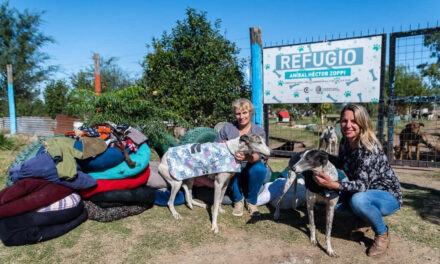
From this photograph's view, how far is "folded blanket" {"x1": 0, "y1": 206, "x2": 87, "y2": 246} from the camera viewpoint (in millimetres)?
3037

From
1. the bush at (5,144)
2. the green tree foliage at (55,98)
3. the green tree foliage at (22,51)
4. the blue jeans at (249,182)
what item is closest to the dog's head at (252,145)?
the blue jeans at (249,182)

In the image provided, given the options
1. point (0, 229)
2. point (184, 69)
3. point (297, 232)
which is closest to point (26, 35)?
point (184, 69)

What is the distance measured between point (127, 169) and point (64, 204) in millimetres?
822

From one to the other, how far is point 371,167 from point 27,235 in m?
3.59

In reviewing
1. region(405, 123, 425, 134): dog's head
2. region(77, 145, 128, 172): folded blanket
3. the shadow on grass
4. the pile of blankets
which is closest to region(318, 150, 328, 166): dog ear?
the shadow on grass

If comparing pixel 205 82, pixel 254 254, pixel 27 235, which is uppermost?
pixel 205 82

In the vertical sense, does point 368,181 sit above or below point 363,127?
below

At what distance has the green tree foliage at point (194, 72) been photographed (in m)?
7.64

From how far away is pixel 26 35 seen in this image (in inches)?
936

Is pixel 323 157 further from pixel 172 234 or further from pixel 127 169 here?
pixel 127 169

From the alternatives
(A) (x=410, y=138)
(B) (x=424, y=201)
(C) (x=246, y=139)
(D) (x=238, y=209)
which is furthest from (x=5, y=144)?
(A) (x=410, y=138)

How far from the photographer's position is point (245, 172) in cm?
417

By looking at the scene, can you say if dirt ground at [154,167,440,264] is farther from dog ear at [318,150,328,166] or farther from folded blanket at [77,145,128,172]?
folded blanket at [77,145,128,172]

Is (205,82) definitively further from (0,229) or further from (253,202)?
(0,229)
